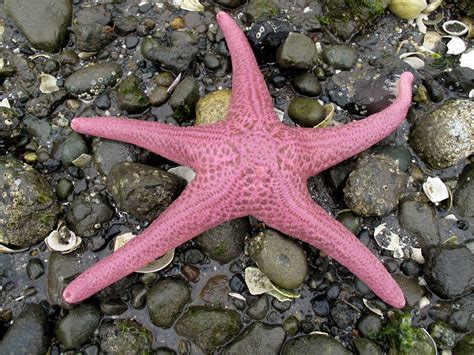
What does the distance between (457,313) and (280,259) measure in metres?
1.74

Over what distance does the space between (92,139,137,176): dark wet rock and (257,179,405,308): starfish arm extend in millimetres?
1483

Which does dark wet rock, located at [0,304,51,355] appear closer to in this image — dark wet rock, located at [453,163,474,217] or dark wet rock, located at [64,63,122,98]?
dark wet rock, located at [64,63,122,98]

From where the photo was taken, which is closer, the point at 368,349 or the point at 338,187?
the point at 368,349

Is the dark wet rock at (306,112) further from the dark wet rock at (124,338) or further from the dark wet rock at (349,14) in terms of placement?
the dark wet rock at (124,338)

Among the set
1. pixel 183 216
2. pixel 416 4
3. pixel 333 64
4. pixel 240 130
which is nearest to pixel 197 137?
pixel 240 130

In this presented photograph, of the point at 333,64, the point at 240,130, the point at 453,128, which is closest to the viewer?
the point at 240,130

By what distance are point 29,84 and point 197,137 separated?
2.13m

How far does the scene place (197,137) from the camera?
383 cm

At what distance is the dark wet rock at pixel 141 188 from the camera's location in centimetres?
409

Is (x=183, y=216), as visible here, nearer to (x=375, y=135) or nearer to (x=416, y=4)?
(x=375, y=135)

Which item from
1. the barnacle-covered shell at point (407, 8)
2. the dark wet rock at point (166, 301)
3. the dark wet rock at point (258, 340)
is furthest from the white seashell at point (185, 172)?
the barnacle-covered shell at point (407, 8)

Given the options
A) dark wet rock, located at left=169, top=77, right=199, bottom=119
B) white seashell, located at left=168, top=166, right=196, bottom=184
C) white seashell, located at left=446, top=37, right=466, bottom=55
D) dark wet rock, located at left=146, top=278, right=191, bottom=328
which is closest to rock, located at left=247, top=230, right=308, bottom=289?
dark wet rock, located at left=146, top=278, right=191, bottom=328

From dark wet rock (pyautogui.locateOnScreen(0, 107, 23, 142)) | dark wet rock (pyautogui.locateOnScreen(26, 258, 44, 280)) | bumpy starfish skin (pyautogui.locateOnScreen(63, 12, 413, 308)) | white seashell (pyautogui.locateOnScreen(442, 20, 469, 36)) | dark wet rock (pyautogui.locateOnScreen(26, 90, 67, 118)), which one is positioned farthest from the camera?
white seashell (pyautogui.locateOnScreen(442, 20, 469, 36))

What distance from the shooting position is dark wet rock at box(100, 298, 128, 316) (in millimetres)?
4195
